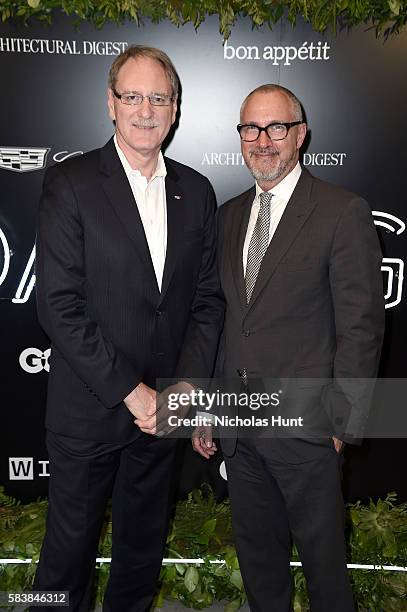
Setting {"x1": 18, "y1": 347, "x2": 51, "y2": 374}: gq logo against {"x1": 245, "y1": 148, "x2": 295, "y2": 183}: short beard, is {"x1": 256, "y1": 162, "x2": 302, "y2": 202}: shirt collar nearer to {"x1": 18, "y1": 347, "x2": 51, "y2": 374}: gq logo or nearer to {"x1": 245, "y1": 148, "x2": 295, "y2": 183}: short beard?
{"x1": 245, "y1": 148, "x2": 295, "y2": 183}: short beard

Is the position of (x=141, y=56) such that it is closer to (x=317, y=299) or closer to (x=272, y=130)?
(x=272, y=130)

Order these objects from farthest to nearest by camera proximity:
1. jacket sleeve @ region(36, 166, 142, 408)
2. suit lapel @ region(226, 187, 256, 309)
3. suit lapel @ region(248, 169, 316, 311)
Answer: suit lapel @ region(226, 187, 256, 309) → suit lapel @ region(248, 169, 316, 311) → jacket sleeve @ region(36, 166, 142, 408)

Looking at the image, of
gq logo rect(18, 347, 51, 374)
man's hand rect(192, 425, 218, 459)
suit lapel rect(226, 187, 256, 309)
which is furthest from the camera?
gq logo rect(18, 347, 51, 374)

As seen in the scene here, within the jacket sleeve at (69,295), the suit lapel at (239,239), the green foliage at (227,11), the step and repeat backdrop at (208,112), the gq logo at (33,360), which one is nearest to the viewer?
the jacket sleeve at (69,295)

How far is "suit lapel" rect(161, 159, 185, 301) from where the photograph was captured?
6.95 feet

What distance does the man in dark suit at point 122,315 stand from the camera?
2.01 meters

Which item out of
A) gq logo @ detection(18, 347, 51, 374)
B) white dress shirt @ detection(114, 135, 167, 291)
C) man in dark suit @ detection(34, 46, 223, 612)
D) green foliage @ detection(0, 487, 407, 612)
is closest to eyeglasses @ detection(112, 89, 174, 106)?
man in dark suit @ detection(34, 46, 223, 612)

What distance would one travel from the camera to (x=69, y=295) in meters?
2.00

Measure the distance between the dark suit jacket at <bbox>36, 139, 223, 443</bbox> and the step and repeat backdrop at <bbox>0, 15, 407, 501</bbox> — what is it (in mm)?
762

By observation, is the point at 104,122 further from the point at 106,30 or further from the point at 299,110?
the point at 299,110

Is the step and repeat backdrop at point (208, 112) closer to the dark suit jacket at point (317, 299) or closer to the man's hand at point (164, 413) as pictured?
the dark suit jacket at point (317, 299)

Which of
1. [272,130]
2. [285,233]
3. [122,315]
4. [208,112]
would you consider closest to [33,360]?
[122,315]

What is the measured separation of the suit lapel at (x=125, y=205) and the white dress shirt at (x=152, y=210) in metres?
0.04

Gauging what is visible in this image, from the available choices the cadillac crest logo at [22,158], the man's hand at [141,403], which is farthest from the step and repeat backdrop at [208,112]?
the man's hand at [141,403]
